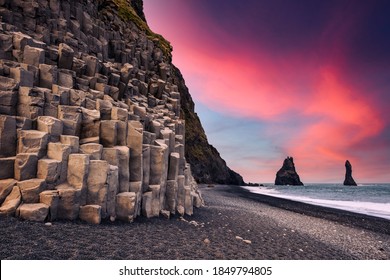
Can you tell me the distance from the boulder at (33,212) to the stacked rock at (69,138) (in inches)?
1.6

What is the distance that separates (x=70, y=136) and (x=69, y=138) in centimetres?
14

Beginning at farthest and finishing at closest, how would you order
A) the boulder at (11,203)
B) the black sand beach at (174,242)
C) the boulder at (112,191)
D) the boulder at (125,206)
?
the boulder at (125,206) → the boulder at (112,191) → the boulder at (11,203) → the black sand beach at (174,242)

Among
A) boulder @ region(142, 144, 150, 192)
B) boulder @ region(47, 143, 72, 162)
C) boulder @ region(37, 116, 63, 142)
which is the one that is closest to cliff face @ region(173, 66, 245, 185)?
boulder @ region(142, 144, 150, 192)

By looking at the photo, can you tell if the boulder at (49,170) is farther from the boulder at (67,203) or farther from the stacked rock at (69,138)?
the boulder at (67,203)

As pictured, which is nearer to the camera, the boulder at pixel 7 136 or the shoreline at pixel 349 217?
the boulder at pixel 7 136

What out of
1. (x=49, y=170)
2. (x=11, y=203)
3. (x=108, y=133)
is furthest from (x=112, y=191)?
(x=11, y=203)

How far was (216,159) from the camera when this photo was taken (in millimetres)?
144375

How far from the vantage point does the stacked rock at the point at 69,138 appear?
1243 centimetres

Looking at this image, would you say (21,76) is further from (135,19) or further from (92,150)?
(135,19)

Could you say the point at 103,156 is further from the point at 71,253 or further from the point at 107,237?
the point at 71,253

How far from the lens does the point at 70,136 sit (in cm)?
1392

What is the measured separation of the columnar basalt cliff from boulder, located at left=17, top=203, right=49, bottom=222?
0.04m

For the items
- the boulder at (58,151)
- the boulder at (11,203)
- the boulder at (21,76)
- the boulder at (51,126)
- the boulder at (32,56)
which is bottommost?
the boulder at (11,203)

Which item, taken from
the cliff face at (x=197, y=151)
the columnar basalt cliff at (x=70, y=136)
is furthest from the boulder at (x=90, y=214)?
the cliff face at (x=197, y=151)
